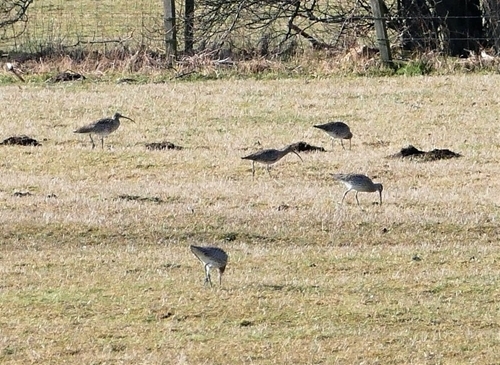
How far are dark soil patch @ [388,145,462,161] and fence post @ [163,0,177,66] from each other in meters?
8.62

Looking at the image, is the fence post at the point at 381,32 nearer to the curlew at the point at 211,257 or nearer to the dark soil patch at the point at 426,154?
the dark soil patch at the point at 426,154

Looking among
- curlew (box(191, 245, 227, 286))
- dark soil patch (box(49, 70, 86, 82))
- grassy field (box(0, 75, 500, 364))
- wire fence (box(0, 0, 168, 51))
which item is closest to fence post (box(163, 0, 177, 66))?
wire fence (box(0, 0, 168, 51))

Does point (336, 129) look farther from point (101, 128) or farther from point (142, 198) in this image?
point (142, 198)

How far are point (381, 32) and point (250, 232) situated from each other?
1207cm

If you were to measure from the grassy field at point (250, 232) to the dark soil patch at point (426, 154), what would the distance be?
279 mm

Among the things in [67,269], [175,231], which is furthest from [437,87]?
[67,269]

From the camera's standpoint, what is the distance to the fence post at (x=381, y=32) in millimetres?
25234

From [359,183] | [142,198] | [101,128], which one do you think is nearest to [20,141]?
[101,128]

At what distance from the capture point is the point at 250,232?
1387 centimetres

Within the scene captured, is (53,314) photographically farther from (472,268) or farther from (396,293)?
(472,268)

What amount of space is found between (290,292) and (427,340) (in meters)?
1.66

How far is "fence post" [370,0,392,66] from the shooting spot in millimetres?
25234

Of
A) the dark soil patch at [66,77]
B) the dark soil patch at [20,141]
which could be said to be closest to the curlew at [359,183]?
the dark soil patch at [20,141]

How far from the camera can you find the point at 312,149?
19.0m
